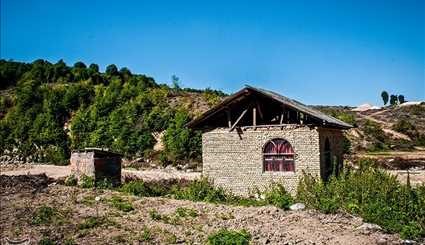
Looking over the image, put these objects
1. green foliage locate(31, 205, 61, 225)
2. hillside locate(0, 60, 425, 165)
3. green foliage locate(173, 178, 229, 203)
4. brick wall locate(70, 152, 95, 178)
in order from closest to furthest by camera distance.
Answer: green foliage locate(31, 205, 61, 225) → green foliage locate(173, 178, 229, 203) → brick wall locate(70, 152, 95, 178) → hillside locate(0, 60, 425, 165)

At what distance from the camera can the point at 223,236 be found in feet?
36.0

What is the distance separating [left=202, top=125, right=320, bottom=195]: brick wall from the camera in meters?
18.0

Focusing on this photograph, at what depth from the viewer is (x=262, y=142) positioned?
18.9 m

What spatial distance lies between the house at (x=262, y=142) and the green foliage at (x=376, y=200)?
238 centimetres

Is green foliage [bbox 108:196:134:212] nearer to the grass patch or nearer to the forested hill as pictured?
the grass patch

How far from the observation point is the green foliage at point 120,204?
48.2 feet

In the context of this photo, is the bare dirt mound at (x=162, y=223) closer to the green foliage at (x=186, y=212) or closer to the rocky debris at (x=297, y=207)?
the green foliage at (x=186, y=212)

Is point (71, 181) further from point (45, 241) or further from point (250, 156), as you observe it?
point (45, 241)

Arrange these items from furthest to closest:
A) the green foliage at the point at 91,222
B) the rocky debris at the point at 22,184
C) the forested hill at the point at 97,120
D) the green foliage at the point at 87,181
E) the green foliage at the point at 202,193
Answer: the forested hill at the point at 97,120
the green foliage at the point at 87,181
the rocky debris at the point at 22,184
the green foliage at the point at 202,193
the green foliage at the point at 91,222

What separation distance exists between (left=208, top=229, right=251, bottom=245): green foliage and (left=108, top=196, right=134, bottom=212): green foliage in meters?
4.16

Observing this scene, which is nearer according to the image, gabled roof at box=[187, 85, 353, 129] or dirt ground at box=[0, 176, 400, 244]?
dirt ground at box=[0, 176, 400, 244]

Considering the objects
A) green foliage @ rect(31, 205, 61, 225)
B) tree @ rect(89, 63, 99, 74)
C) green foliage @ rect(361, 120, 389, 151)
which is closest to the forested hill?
tree @ rect(89, 63, 99, 74)

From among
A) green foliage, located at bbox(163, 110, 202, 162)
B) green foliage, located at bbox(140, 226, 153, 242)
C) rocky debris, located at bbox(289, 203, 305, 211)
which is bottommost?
green foliage, located at bbox(140, 226, 153, 242)

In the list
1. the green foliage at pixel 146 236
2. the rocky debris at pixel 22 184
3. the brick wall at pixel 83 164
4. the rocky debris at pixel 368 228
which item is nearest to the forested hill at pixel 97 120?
the rocky debris at pixel 22 184
